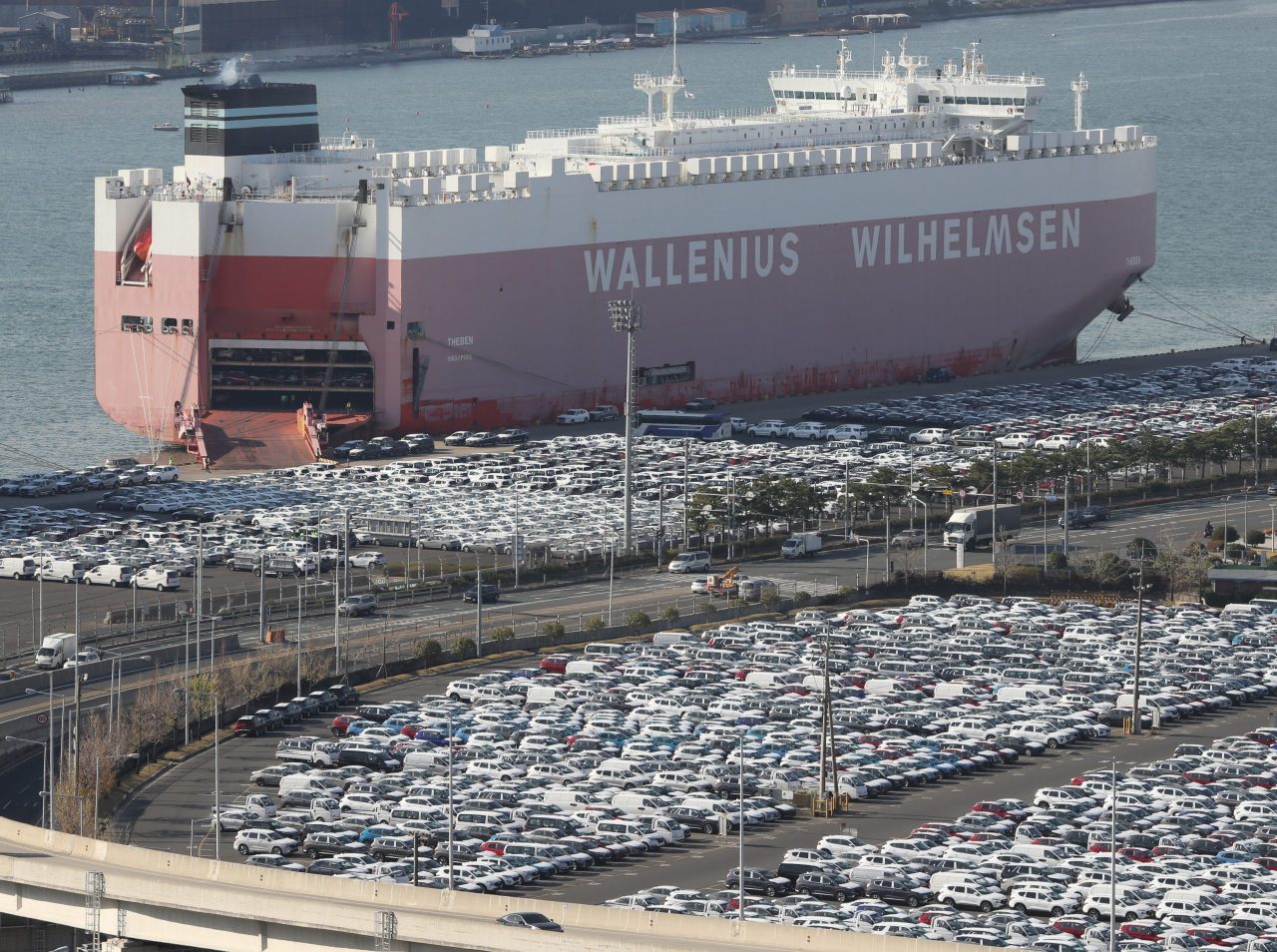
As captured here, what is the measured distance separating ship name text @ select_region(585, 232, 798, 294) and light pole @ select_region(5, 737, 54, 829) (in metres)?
32.9

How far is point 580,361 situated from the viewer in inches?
Result: 2793

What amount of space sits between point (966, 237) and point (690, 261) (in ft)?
35.4

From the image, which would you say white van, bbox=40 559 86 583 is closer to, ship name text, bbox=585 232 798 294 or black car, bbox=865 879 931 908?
ship name text, bbox=585 232 798 294

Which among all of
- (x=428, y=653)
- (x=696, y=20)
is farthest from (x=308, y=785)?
(x=696, y=20)

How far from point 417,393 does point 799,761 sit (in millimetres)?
28651

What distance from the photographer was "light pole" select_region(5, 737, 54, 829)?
36.3 m

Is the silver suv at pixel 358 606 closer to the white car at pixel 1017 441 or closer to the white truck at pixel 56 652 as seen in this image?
the white truck at pixel 56 652

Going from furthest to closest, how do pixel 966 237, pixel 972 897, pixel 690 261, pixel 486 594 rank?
pixel 966 237 < pixel 690 261 < pixel 486 594 < pixel 972 897

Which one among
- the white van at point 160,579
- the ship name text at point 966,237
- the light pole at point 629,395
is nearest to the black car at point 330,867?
the white van at point 160,579

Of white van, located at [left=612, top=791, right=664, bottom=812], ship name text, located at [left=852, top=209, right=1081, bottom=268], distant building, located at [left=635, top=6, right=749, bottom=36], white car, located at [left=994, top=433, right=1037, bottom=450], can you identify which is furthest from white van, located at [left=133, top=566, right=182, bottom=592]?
distant building, located at [left=635, top=6, right=749, bottom=36]

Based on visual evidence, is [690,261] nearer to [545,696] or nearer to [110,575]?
[110,575]

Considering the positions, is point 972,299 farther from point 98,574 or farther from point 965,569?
point 98,574

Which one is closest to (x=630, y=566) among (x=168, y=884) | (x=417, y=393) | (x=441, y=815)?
(x=417, y=393)

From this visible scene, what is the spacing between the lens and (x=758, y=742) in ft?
134
